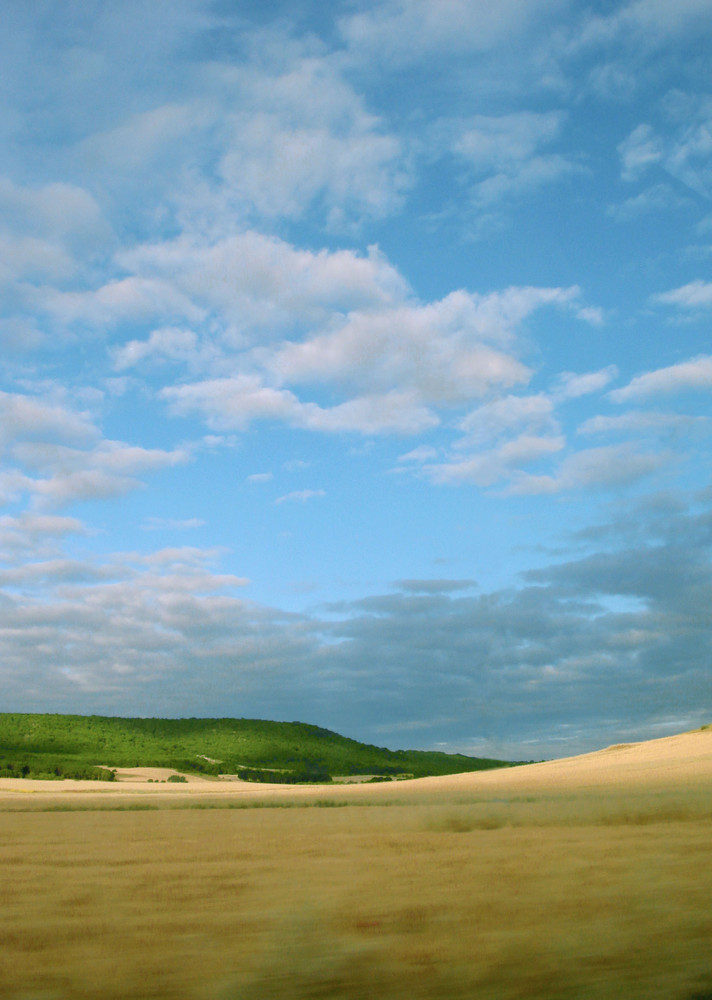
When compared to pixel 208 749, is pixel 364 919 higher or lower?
higher

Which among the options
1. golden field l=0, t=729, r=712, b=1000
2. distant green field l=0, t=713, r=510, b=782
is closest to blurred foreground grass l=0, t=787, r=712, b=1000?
golden field l=0, t=729, r=712, b=1000

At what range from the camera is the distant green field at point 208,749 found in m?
49.4

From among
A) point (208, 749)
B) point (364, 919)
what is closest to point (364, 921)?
point (364, 919)

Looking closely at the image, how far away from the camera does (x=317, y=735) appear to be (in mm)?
81062

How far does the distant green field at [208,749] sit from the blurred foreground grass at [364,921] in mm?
41463

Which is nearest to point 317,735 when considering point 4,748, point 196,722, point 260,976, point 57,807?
point 196,722

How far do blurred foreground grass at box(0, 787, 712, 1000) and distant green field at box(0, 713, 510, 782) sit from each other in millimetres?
41463

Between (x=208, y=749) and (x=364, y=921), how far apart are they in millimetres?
66851

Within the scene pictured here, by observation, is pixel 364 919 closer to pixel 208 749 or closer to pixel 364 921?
pixel 364 921

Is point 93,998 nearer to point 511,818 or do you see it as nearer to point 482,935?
point 482,935

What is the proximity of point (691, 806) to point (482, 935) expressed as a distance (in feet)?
18.2

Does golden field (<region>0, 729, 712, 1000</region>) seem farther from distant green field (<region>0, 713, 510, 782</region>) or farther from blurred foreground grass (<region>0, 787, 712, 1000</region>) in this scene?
distant green field (<region>0, 713, 510, 782</region>)

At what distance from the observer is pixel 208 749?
64688mm

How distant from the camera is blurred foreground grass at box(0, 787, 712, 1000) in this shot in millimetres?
1872
